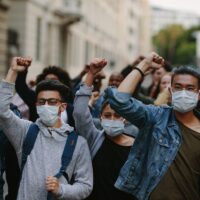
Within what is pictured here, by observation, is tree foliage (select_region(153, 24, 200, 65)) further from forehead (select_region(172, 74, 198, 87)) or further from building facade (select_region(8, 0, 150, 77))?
forehead (select_region(172, 74, 198, 87))

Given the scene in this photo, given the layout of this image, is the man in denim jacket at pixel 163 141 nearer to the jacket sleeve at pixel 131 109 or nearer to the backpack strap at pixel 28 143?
the jacket sleeve at pixel 131 109

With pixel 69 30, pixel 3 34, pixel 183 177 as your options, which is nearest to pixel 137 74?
pixel 183 177

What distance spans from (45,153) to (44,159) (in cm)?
5

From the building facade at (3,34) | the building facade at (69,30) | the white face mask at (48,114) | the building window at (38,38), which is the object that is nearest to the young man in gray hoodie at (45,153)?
the white face mask at (48,114)

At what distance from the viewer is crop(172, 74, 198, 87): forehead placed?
466 centimetres

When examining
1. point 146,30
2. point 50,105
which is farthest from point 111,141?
point 146,30

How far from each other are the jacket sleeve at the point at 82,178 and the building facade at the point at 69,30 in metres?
24.5

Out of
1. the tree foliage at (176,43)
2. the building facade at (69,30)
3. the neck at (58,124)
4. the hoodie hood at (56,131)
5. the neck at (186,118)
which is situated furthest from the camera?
the tree foliage at (176,43)

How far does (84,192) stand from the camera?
4828 mm

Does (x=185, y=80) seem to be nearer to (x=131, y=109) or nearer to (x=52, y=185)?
(x=131, y=109)

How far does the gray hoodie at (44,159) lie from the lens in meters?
4.70

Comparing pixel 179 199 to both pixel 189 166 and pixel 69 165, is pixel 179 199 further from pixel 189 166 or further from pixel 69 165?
pixel 69 165

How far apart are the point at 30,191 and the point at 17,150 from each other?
34 cm

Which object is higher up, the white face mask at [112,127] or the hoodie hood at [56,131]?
the hoodie hood at [56,131]
